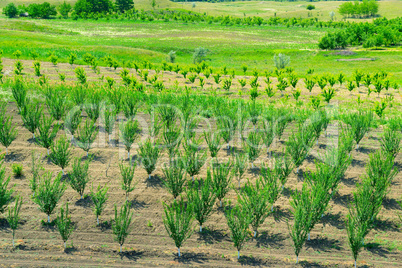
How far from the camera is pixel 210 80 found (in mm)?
23281

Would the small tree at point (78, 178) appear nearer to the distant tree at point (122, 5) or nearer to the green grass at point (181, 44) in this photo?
the green grass at point (181, 44)

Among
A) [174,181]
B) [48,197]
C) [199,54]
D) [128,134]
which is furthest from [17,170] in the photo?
[199,54]

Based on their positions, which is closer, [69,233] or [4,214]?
[69,233]

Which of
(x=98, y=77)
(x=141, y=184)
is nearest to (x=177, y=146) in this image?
(x=141, y=184)

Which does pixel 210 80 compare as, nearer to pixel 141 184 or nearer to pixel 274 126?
pixel 274 126

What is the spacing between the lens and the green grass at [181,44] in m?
36.3

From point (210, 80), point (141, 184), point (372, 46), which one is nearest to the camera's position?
point (141, 184)

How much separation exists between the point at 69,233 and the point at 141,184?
2.65 m

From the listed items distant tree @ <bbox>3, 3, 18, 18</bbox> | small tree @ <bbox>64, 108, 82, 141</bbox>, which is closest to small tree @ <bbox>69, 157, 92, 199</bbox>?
small tree @ <bbox>64, 108, 82, 141</bbox>

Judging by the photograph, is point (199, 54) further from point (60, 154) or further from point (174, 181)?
point (174, 181)

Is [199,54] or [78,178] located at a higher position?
[199,54]

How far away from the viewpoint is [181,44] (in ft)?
168

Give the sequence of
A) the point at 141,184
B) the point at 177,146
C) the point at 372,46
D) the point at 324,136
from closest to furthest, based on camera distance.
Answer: the point at 141,184, the point at 177,146, the point at 324,136, the point at 372,46

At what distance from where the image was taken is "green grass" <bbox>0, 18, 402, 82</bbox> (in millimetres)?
36312
